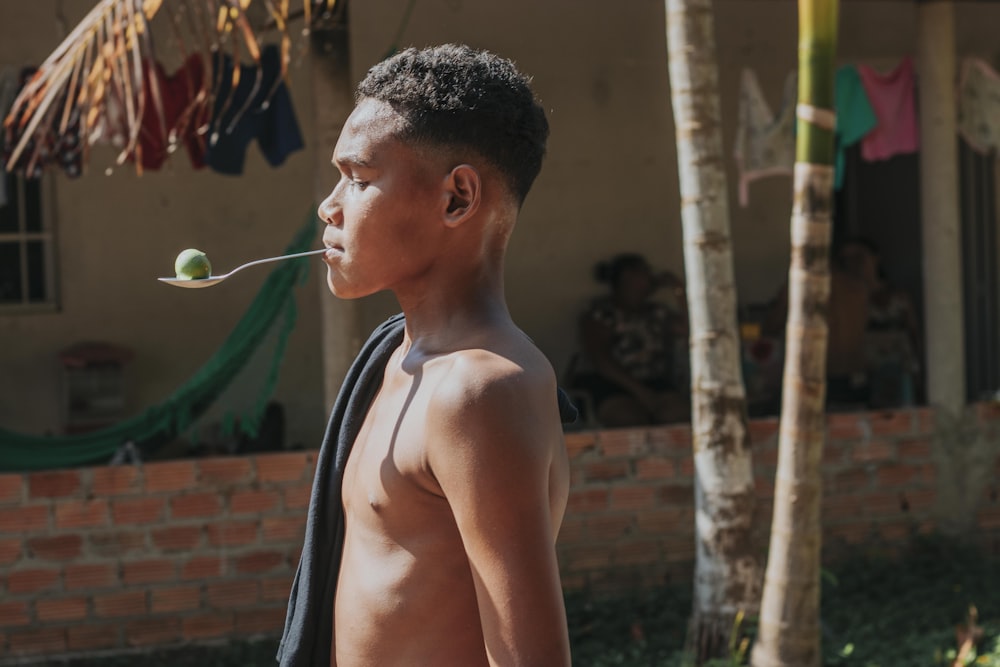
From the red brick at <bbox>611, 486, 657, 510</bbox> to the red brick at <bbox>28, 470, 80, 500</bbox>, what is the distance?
7.36 feet

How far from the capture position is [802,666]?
4.41 meters

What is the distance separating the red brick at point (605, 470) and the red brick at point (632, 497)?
0.20 ft

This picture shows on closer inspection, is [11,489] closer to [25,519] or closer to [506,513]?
[25,519]

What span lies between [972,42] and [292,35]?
4194 mm

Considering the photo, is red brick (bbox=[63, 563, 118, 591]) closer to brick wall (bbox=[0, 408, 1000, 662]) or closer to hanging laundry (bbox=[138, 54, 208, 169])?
brick wall (bbox=[0, 408, 1000, 662])

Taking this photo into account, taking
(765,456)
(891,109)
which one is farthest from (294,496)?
(891,109)

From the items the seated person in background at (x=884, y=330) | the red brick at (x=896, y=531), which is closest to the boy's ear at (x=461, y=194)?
the red brick at (x=896, y=531)

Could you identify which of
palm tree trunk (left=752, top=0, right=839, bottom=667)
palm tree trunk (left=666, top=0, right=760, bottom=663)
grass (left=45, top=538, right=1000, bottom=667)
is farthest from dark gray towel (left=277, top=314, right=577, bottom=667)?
grass (left=45, top=538, right=1000, bottom=667)

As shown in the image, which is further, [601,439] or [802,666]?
[601,439]

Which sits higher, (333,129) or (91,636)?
(333,129)

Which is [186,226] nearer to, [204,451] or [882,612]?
[204,451]

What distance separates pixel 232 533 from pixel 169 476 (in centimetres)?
34

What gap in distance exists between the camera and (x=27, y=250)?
7.07 m

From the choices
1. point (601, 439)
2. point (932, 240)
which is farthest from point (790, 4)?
point (601, 439)
